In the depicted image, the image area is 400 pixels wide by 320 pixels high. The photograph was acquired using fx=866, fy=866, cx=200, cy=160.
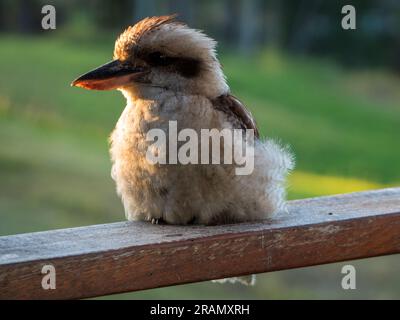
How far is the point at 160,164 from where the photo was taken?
282 cm

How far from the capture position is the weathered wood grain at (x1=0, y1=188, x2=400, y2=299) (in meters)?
2.16

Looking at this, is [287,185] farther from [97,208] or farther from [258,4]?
[258,4]

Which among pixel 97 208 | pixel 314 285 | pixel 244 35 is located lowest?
pixel 314 285

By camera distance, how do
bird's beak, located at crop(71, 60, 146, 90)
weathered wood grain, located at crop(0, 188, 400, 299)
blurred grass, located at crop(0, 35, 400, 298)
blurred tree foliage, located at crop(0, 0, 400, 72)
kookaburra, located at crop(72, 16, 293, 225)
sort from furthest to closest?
blurred tree foliage, located at crop(0, 0, 400, 72) → blurred grass, located at crop(0, 35, 400, 298) → kookaburra, located at crop(72, 16, 293, 225) → bird's beak, located at crop(71, 60, 146, 90) → weathered wood grain, located at crop(0, 188, 400, 299)

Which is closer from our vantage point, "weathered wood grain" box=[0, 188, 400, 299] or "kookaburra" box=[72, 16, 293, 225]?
"weathered wood grain" box=[0, 188, 400, 299]

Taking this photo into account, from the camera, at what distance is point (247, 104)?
→ 10539 millimetres

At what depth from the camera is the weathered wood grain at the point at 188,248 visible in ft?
7.07

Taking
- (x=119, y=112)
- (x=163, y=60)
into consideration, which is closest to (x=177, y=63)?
(x=163, y=60)

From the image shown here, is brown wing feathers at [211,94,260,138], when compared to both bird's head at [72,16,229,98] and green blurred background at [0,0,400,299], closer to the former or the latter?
bird's head at [72,16,229,98]

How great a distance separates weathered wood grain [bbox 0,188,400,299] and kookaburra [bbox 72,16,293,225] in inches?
4.5

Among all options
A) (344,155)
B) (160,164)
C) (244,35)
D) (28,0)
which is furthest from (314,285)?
(244,35)

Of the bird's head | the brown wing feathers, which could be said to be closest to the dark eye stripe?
the bird's head
